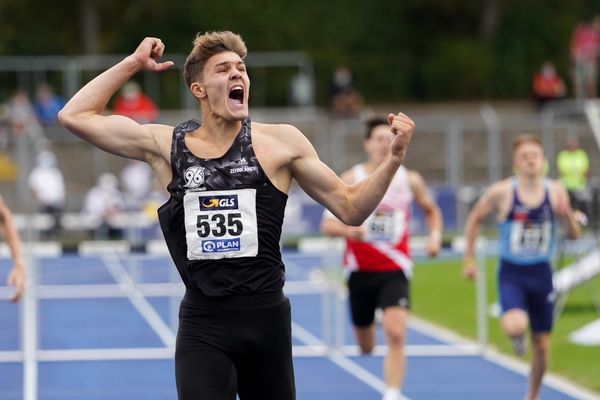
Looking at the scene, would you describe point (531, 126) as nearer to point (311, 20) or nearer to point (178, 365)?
point (311, 20)

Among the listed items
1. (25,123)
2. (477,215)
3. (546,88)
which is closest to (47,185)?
(25,123)

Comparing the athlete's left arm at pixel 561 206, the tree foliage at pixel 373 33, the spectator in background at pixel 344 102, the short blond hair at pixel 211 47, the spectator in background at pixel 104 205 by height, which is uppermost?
the tree foliage at pixel 373 33

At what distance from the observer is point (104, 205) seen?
25.3m

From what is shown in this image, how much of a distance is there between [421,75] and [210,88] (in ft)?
125

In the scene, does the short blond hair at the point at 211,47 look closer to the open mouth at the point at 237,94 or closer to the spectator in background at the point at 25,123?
the open mouth at the point at 237,94

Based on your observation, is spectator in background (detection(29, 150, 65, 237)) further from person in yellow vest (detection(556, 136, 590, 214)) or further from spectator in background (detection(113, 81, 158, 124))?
person in yellow vest (detection(556, 136, 590, 214))

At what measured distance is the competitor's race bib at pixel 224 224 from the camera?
19.4 ft

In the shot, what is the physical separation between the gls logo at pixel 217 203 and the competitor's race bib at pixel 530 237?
4.41 metres

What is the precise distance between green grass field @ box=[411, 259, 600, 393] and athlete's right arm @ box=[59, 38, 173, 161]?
20.0ft

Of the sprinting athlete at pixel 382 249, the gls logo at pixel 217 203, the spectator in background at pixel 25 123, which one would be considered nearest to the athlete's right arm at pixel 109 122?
the gls logo at pixel 217 203

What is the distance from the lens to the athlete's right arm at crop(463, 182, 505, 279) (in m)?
10.2

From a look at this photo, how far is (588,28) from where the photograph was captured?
33.1 meters

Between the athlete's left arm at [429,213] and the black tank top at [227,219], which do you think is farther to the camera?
the athlete's left arm at [429,213]

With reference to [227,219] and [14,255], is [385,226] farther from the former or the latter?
[227,219]
